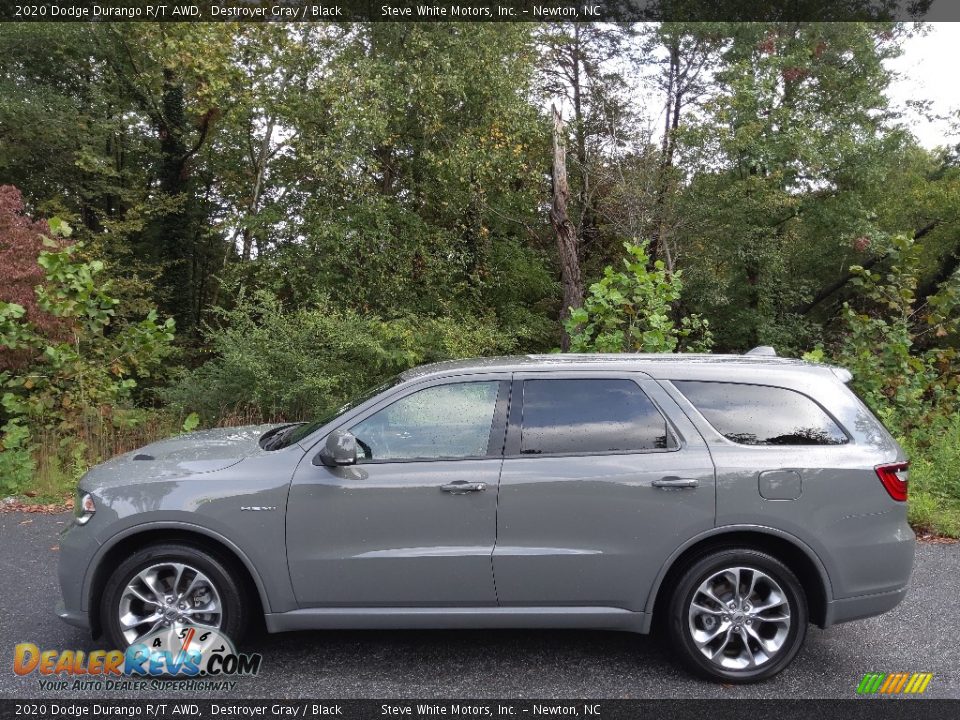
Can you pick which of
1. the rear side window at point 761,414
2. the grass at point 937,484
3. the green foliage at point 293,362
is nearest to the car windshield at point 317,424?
the rear side window at point 761,414

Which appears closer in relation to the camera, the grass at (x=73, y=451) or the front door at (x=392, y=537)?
the front door at (x=392, y=537)

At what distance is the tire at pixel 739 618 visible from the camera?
375cm

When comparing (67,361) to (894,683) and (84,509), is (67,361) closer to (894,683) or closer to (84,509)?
(84,509)

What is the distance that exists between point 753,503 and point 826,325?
18.5 m

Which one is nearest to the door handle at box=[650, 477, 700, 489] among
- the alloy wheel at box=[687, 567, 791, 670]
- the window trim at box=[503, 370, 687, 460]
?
the window trim at box=[503, 370, 687, 460]

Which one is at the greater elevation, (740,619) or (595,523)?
(595,523)

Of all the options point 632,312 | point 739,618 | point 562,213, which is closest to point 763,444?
point 739,618

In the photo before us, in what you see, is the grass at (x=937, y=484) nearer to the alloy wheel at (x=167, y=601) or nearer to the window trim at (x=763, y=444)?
the window trim at (x=763, y=444)

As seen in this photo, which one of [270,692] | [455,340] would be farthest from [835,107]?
[270,692]

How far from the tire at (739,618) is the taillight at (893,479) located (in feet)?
2.26

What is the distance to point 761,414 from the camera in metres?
3.96

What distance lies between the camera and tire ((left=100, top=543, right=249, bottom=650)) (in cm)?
380

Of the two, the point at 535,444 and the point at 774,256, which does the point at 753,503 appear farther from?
the point at 774,256

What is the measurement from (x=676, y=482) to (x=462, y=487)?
43.9 inches
